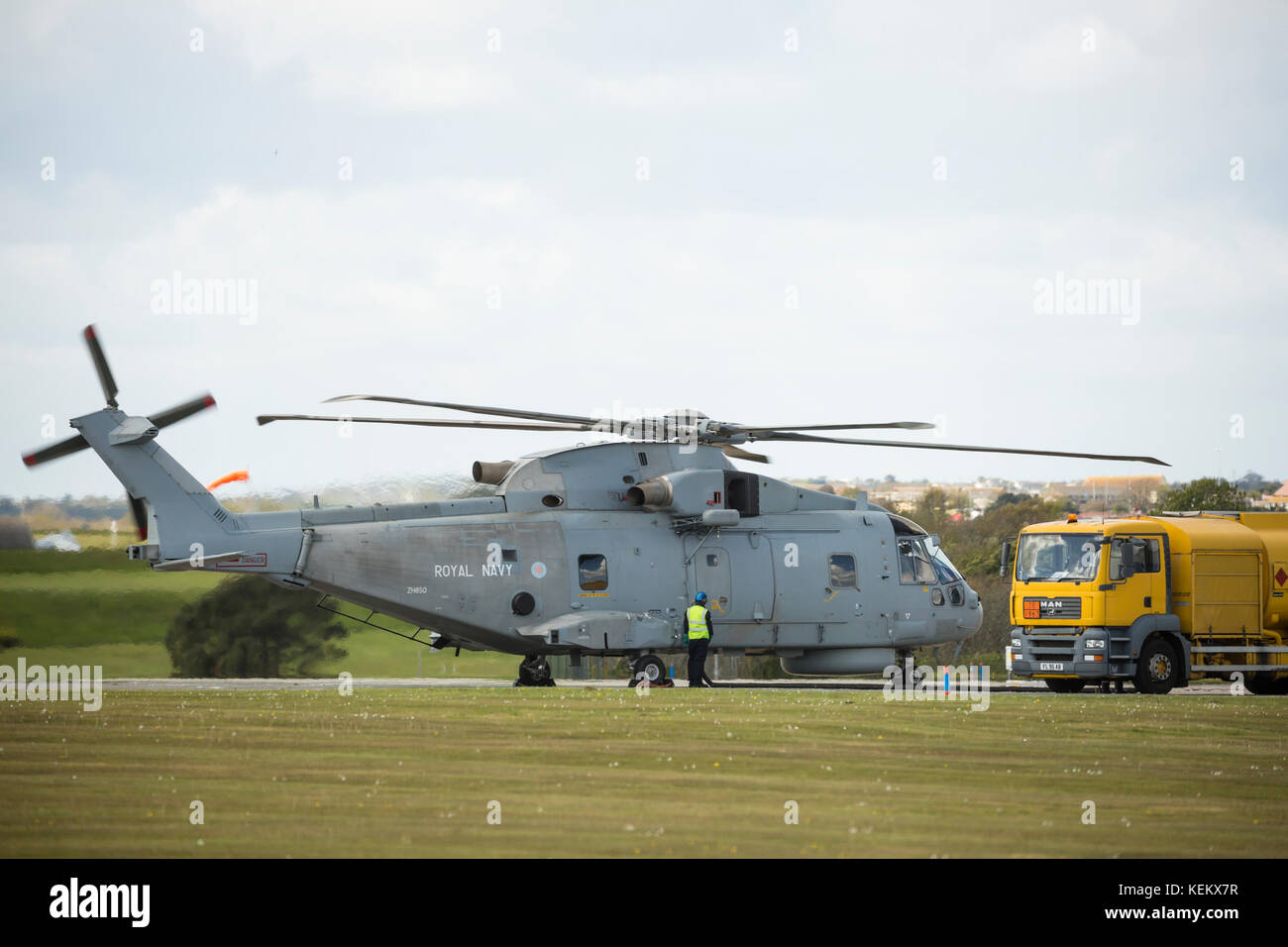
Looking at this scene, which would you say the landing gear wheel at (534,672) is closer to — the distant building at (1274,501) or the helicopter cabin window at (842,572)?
the helicopter cabin window at (842,572)

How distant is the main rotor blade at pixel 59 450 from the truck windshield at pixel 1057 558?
18782 millimetres

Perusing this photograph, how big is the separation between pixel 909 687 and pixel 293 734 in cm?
1671

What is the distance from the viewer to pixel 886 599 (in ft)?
106

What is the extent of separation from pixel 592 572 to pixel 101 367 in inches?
395

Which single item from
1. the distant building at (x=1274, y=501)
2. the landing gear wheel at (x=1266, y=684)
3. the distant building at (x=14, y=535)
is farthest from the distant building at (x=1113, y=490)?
the distant building at (x=14, y=535)

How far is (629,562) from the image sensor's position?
2983 cm

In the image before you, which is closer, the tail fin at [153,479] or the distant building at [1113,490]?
the tail fin at [153,479]

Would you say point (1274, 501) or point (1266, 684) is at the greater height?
point (1274, 501)

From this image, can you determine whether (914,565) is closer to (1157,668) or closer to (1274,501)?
(1157,668)

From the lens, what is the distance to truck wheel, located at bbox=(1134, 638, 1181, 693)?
30094mm

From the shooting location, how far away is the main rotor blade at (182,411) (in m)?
26.7

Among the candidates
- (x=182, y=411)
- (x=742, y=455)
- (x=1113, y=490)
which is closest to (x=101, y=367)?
(x=182, y=411)

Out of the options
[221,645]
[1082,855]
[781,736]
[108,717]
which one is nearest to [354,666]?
[221,645]

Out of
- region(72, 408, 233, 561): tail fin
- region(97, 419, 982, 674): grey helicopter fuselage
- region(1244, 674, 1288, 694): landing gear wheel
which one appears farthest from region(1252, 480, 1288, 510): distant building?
region(72, 408, 233, 561): tail fin
